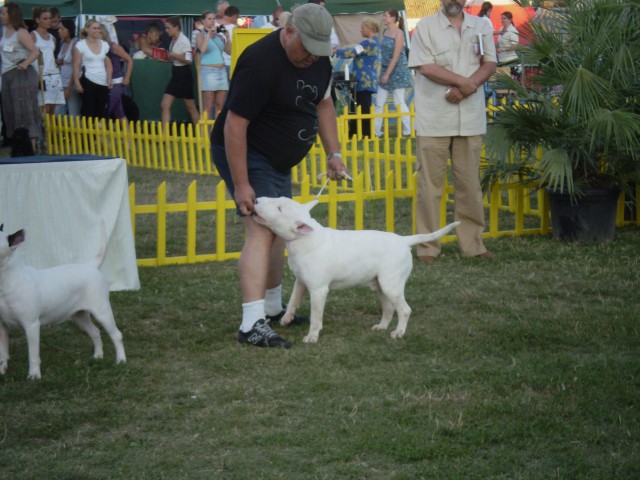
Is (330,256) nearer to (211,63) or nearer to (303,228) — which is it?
(303,228)

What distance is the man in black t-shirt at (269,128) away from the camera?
554 cm

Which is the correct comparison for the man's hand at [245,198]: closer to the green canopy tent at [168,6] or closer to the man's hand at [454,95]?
the man's hand at [454,95]

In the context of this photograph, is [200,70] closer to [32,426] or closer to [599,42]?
[599,42]

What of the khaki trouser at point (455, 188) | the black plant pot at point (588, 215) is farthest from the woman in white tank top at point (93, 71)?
the black plant pot at point (588, 215)

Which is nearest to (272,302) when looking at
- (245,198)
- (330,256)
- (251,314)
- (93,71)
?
(251,314)

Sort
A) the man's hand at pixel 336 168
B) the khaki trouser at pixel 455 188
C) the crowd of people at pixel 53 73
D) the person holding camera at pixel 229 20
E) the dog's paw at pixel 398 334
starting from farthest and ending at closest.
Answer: the person holding camera at pixel 229 20 < the crowd of people at pixel 53 73 < the khaki trouser at pixel 455 188 < the man's hand at pixel 336 168 < the dog's paw at pixel 398 334

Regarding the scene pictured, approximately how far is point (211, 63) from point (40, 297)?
10.7 metres

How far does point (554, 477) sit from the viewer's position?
3826 mm

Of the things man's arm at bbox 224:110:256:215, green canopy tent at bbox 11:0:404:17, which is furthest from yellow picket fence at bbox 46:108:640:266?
green canopy tent at bbox 11:0:404:17

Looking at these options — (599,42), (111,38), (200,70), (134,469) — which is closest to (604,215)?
(599,42)

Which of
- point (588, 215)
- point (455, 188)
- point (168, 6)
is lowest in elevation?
point (588, 215)

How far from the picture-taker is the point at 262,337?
5734 millimetres

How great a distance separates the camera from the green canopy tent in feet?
57.8

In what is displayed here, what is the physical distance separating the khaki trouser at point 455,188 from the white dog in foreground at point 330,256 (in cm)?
235
